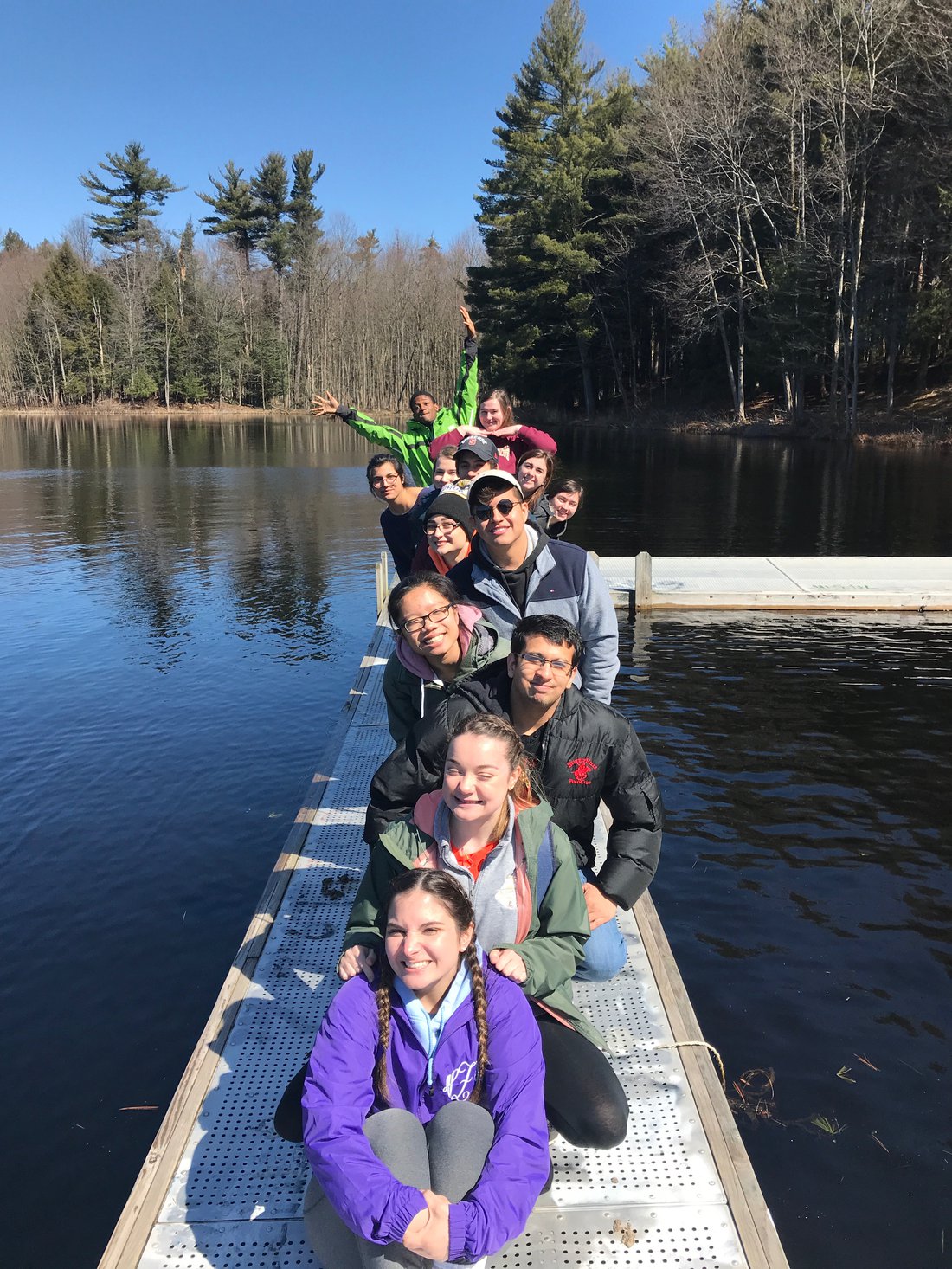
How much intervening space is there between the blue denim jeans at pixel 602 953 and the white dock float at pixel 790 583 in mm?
10227

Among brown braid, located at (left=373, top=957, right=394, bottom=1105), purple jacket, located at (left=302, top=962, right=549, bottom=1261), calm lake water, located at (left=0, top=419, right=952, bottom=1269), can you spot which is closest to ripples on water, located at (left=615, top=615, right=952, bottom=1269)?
calm lake water, located at (left=0, top=419, right=952, bottom=1269)

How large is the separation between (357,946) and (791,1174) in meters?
2.62

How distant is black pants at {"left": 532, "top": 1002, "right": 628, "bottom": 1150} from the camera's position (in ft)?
9.64

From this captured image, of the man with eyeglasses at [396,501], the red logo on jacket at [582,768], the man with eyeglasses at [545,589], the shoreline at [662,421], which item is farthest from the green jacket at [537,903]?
the shoreline at [662,421]

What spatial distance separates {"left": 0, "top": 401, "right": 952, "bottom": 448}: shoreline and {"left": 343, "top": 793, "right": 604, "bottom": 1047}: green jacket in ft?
111

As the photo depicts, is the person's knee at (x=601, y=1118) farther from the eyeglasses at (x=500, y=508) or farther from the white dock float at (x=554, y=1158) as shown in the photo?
the eyeglasses at (x=500, y=508)

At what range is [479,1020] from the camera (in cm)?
269

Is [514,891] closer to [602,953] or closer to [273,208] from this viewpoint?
[602,953]

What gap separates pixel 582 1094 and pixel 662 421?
48.6 m

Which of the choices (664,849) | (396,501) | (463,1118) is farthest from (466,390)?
(463,1118)

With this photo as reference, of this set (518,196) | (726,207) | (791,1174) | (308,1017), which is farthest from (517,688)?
(518,196)

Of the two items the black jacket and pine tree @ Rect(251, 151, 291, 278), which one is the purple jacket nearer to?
the black jacket

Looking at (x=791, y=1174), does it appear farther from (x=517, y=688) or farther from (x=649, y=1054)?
(x=517, y=688)

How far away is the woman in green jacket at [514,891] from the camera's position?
2.96 meters
